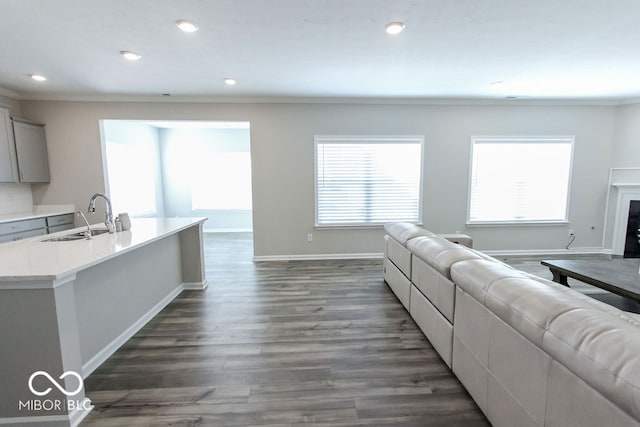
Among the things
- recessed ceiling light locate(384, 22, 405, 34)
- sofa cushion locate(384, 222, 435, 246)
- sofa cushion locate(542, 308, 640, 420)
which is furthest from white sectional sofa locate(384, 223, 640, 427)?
recessed ceiling light locate(384, 22, 405, 34)

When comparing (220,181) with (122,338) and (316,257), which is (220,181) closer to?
(316,257)

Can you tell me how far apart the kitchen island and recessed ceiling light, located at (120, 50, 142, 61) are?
1.87 meters

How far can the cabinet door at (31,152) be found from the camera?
165 inches

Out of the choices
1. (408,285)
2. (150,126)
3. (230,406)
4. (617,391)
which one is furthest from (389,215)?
(150,126)

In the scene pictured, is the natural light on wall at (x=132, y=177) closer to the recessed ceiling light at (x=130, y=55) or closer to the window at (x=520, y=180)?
the recessed ceiling light at (x=130, y=55)

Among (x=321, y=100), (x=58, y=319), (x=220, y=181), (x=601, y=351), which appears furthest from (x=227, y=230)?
(x=601, y=351)

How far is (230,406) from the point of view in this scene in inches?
71.2

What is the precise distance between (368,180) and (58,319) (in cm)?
435

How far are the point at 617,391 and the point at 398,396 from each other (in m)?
1.25

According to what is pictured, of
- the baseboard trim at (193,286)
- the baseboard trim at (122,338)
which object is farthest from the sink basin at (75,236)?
the baseboard trim at (193,286)

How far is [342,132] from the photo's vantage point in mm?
4902

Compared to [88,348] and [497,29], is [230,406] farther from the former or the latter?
[497,29]

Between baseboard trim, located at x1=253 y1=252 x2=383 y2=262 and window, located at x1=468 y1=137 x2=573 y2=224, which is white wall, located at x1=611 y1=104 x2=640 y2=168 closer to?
window, located at x1=468 y1=137 x2=573 y2=224

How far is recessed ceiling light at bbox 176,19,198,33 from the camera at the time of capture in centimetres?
233
